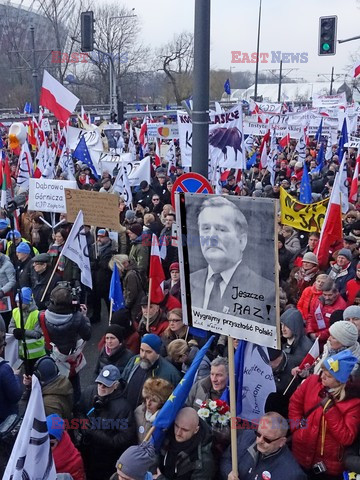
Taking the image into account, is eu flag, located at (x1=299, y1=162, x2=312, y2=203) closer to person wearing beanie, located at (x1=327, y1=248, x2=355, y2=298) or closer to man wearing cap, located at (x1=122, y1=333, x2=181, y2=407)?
person wearing beanie, located at (x1=327, y1=248, x2=355, y2=298)

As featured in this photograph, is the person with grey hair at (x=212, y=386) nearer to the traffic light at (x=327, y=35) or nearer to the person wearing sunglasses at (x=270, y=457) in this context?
the person wearing sunglasses at (x=270, y=457)

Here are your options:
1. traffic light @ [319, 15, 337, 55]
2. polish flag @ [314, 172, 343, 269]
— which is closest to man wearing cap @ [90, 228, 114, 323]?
polish flag @ [314, 172, 343, 269]

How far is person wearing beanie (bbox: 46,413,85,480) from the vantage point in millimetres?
3574

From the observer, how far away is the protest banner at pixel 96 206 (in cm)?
740

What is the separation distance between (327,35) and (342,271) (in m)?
7.75

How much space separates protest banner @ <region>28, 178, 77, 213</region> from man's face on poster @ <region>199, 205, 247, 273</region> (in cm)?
545

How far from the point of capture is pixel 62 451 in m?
3.64

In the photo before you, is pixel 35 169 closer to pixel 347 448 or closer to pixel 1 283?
pixel 1 283

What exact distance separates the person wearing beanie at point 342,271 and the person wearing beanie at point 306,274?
0.20m

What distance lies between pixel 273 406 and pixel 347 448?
554 millimetres

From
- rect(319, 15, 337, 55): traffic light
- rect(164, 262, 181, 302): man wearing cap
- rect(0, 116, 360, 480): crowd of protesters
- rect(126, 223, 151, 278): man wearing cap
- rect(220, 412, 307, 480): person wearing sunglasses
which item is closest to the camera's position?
rect(220, 412, 307, 480): person wearing sunglasses

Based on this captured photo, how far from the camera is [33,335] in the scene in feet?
16.9

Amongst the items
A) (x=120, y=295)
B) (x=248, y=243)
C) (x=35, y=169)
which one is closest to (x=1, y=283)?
(x=120, y=295)

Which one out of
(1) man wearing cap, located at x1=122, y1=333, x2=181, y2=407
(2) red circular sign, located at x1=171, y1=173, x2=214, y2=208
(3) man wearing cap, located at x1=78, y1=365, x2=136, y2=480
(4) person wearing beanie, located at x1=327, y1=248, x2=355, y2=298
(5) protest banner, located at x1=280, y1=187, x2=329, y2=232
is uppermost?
(2) red circular sign, located at x1=171, y1=173, x2=214, y2=208
